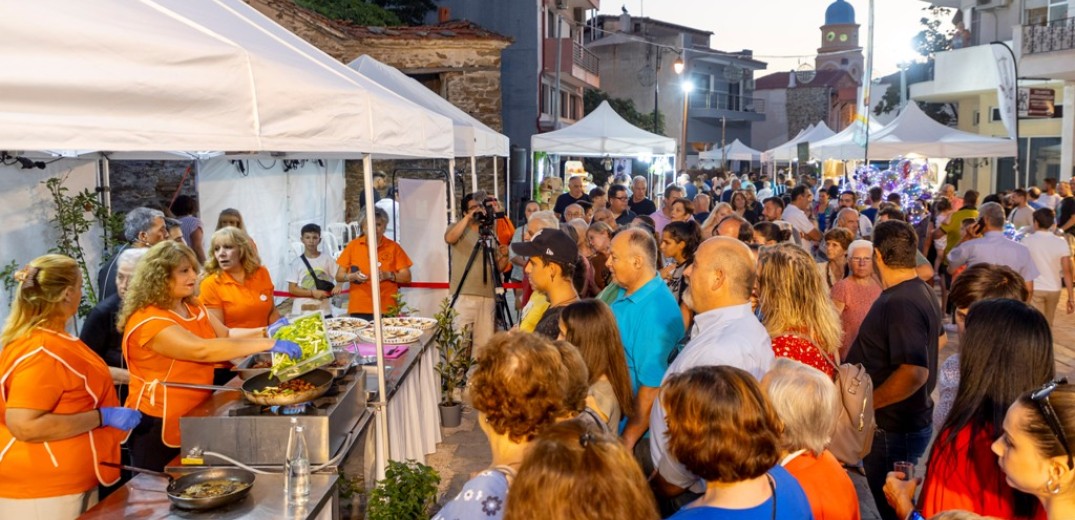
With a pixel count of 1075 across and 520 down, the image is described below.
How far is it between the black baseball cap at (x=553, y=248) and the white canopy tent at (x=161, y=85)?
36.3 inches

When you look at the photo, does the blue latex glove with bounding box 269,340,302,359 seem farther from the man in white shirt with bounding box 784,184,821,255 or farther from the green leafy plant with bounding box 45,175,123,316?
the man in white shirt with bounding box 784,184,821,255

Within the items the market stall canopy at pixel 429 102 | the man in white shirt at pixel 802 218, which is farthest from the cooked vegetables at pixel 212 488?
the man in white shirt at pixel 802 218

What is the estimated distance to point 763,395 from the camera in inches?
89.0

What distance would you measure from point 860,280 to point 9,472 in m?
4.48

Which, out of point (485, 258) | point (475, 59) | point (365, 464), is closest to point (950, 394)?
point (365, 464)

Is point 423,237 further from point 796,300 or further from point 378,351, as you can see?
point 796,300

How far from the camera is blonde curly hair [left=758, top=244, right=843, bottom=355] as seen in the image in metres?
3.76

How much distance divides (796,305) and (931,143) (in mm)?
11988

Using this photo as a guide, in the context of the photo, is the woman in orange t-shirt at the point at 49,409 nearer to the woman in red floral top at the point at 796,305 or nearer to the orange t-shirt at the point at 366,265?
the woman in red floral top at the point at 796,305

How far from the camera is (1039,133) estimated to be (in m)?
24.1

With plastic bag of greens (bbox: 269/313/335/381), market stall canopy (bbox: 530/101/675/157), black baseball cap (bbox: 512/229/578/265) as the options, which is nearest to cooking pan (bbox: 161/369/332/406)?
plastic bag of greens (bbox: 269/313/335/381)

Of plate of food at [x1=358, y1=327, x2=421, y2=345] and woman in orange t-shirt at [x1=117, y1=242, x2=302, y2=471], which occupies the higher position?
woman in orange t-shirt at [x1=117, y1=242, x2=302, y2=471]

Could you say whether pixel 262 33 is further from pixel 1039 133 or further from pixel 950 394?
pixel 1039 133

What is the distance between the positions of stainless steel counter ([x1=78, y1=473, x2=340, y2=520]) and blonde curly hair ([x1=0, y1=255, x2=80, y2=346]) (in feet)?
2.24
